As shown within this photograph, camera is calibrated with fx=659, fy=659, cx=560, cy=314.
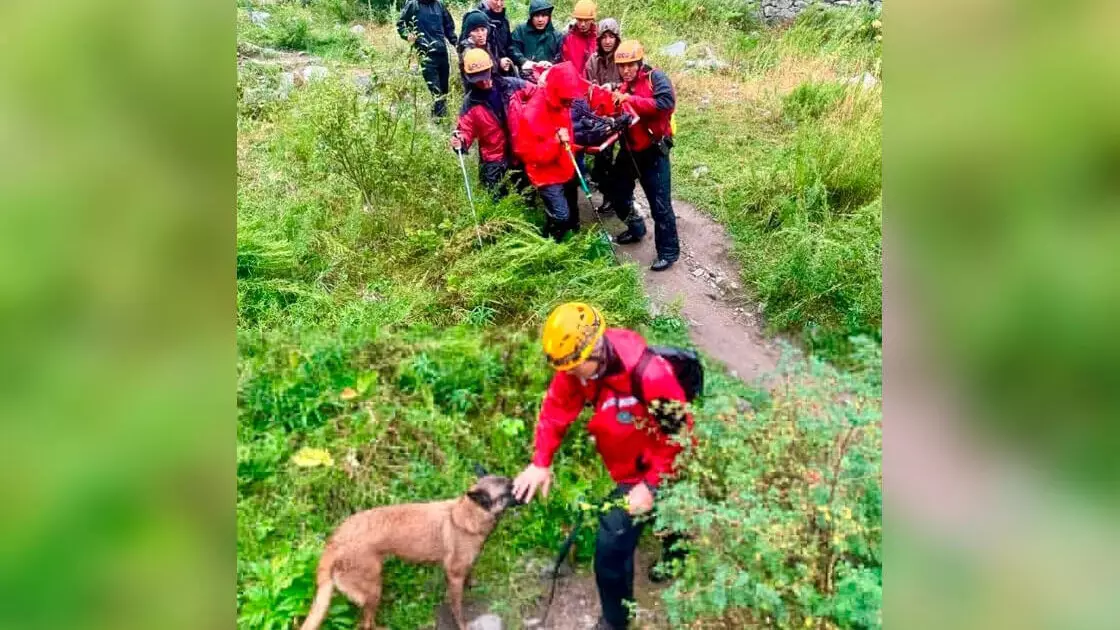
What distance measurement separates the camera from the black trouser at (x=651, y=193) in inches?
258

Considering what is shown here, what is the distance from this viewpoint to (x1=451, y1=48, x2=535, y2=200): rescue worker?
20.6 feet

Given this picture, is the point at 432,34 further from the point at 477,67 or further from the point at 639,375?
the point at 639,375

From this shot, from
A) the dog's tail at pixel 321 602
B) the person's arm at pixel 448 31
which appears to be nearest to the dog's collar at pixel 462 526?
the dog's tail at pixel 321 602

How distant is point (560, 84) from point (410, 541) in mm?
4243

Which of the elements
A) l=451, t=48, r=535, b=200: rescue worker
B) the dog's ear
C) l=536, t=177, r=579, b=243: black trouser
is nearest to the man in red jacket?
the dog's ear

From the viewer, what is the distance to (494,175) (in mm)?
6977

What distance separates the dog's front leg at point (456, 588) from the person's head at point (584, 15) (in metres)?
7.15

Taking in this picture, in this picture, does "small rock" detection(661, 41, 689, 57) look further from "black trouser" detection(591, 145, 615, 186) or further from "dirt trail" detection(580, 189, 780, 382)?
"black trouser" detection(591, 145, 615, 186)

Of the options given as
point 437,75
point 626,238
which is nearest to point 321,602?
point 626,238

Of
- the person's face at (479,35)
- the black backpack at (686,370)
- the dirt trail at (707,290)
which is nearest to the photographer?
the black backpack at (686,370)

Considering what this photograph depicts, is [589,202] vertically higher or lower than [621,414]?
lower

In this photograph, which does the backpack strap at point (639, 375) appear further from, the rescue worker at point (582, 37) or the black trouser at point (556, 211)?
the rescue worker at point (582, 37)
